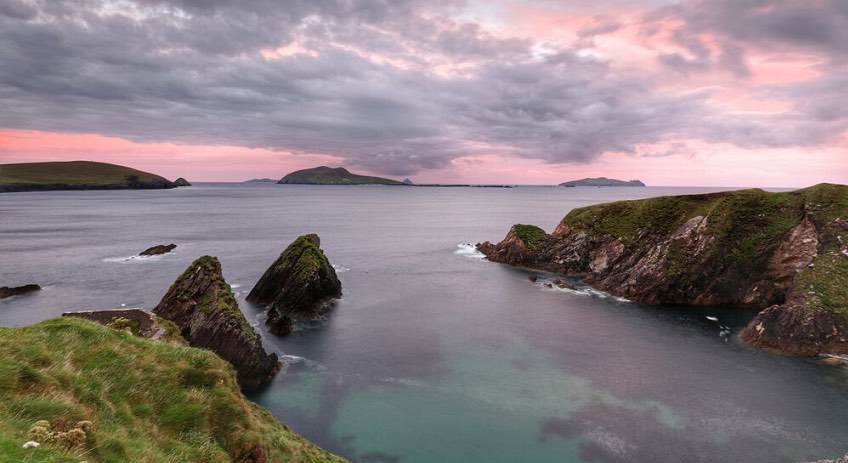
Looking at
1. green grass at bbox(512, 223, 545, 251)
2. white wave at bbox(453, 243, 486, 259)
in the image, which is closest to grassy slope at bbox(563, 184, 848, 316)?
green grass at bbox(512, 223, 545, 251)

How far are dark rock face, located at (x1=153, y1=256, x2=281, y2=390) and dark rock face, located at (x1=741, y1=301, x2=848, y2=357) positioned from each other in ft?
177

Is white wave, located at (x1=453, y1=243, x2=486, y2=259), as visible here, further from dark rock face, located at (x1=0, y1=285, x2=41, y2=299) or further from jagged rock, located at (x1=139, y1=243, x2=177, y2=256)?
dark rock face, located at (x1=0, y1=285, x2=41, y2=299)

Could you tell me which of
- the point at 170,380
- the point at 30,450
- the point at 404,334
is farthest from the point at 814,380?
the point at 30,450

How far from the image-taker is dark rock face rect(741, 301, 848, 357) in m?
44.8

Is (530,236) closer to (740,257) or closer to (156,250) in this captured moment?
(740,257)

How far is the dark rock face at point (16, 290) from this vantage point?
197 feet

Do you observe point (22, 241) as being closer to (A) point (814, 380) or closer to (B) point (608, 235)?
(B) point (608, 235)

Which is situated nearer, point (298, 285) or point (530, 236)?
point (298, 285)

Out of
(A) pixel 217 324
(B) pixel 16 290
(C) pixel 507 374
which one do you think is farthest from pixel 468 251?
(B) pixel 16 290

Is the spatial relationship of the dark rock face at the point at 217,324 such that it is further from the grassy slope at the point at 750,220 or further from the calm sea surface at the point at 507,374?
the grassy slope at the point at 750,220

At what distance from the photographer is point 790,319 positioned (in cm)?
4775

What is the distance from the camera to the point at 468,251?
107250mm

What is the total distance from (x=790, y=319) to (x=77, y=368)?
63.6 metres

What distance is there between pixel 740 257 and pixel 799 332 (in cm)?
2107
